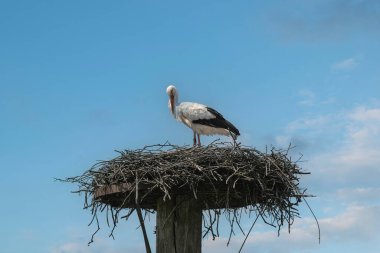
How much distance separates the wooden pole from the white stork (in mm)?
3858

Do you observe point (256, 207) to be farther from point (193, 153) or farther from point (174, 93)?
point (174, 93)

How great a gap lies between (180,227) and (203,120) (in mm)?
4309

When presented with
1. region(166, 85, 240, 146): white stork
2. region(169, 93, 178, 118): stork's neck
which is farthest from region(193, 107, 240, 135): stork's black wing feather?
region(169, 93, 178, 118): stork's neck

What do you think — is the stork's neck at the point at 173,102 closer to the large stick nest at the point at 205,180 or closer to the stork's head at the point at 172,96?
the stork's head at the point at 172,96

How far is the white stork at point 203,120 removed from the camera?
31.4 feet

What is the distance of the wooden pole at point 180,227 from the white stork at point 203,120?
12.7ft

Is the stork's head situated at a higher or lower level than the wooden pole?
higher

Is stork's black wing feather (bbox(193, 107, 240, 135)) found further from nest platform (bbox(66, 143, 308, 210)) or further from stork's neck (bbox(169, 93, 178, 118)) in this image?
nest platform (bbox(66, 143, 308, 210))

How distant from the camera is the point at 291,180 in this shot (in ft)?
19.9

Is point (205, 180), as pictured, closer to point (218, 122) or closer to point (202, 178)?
point (202, 178)

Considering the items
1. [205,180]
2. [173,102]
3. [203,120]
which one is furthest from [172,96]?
[205,180]

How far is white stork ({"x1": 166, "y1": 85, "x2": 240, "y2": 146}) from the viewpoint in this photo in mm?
Result: 9570

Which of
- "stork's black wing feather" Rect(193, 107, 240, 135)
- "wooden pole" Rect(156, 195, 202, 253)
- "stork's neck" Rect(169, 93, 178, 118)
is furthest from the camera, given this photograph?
"stork's neck" Rect(169, 93, 178, 118)

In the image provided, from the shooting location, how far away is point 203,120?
9.68m
